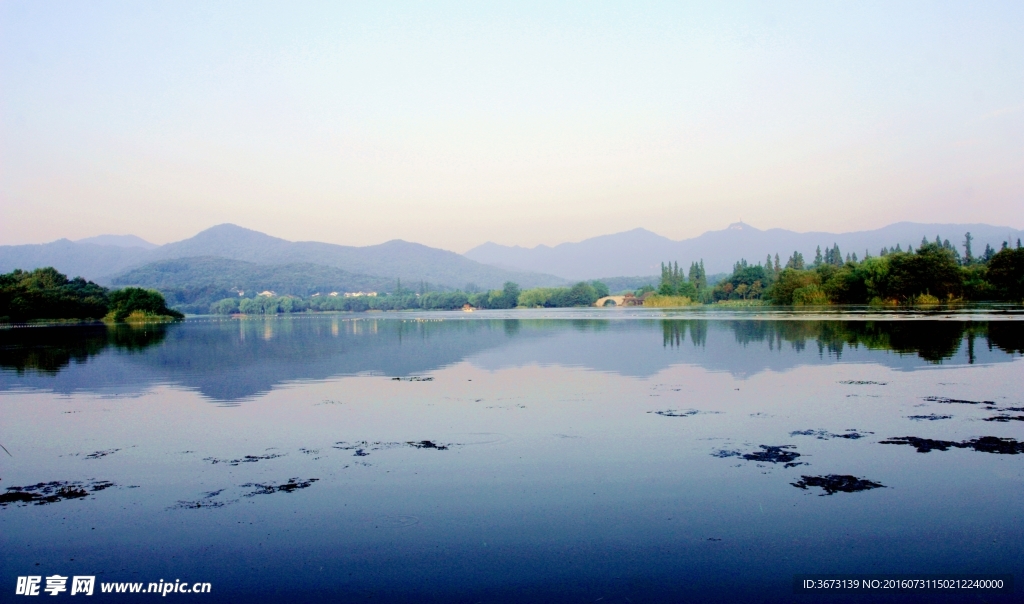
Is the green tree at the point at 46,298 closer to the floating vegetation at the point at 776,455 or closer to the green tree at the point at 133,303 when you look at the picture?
the green tree at the point at 133,303

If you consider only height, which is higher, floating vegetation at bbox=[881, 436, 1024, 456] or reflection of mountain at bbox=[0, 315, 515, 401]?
reflection of mountain at bbox=[0, 315, 515, 401]

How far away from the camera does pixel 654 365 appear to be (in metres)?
21.2

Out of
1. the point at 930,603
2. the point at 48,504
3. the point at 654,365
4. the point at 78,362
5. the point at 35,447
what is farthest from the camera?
the point at 78,362

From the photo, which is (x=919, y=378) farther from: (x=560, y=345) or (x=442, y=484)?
(x=560, y=345)

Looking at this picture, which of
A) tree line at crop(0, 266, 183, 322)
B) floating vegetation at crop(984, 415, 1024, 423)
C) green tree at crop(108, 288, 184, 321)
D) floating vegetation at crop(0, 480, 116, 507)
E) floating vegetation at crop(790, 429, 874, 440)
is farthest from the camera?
green tree at crop(108, 288, 184, 321)

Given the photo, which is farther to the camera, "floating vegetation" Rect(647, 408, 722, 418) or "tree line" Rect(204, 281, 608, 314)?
"tree line" Rect(204, 281, 608, 314)

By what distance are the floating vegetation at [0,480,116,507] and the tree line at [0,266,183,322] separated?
95.3 m

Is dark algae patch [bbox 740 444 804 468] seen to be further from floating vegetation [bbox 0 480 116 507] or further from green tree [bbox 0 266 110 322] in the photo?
green tree [bbox 0 266 110 322]

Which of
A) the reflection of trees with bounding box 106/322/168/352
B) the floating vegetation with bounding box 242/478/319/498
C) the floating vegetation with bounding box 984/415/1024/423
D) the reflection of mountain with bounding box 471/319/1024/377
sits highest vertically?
the reflection of trees with bounding box 106/322/168/352

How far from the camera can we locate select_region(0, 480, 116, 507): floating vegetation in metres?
8.06

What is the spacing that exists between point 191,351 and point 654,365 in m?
22.8

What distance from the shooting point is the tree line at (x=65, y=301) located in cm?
8700

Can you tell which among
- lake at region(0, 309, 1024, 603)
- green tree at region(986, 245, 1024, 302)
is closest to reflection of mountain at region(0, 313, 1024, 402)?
lake at region(0, 309, 1024, 603)

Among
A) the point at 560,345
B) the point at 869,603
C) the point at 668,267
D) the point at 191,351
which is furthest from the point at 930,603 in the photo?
the point at 668,267
